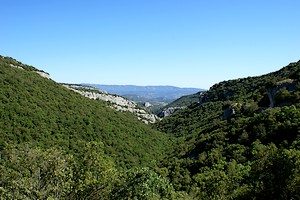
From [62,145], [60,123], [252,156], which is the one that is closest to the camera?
[252,156]

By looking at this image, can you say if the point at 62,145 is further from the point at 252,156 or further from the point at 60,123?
the point at 252,156

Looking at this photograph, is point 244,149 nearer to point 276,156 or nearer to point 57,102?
point 276,156

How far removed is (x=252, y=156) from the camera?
4922cm

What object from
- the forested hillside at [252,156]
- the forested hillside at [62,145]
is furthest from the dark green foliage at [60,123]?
the forested hillside at [252,156]

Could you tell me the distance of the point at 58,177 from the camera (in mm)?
18766

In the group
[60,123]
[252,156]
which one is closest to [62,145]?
[60,123]

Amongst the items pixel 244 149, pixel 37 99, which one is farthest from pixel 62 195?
pixel 37 99

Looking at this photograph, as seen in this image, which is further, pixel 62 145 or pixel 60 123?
pixel 60 123

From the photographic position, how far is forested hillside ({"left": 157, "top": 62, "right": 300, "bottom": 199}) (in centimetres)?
2236

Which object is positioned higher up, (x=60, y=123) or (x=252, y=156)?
(x=60, y=123)

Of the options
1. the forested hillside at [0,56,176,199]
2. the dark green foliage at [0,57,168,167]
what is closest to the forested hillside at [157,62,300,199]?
the forested hillside at [0,56,176,199]

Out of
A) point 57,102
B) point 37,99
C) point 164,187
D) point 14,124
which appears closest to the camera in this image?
point 164,187

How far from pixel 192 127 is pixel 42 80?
51083 mm

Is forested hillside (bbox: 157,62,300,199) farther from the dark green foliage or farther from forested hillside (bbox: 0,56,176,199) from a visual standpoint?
the dark green foliage
